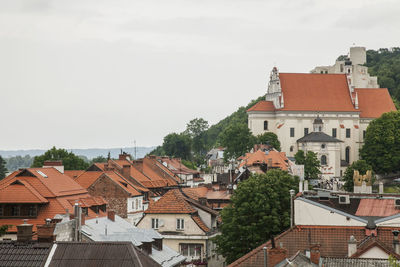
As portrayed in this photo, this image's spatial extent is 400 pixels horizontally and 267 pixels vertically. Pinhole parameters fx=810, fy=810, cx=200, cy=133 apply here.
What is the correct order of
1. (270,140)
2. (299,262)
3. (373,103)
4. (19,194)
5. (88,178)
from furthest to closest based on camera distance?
1. (373,103)
2. (270,140)
3. (88,178)
4. (19,194)
5. (299,262)

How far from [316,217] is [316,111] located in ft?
369

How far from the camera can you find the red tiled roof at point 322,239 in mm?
35922

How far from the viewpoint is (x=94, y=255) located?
24.7 meters

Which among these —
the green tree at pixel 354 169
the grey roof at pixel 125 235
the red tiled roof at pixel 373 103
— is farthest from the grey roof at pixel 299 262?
the red tiled roof at pixel 373 103

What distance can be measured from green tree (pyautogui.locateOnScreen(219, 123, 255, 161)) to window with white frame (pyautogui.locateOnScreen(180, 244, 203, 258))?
89.1 meters

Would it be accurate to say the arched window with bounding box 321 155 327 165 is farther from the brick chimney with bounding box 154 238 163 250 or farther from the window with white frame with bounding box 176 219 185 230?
the brick chimney with bounding box 154 238 163 250

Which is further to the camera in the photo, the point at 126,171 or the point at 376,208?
the point at 126,171

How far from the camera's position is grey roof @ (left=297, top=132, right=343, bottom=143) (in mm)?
139375

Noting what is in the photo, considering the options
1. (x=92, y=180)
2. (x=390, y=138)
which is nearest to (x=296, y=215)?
(x=92, y=180)

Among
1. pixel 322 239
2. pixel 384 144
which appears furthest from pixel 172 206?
pixel 384 144

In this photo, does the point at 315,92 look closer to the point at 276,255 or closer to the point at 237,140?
the point at 237,140

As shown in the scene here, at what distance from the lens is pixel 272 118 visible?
490 ft

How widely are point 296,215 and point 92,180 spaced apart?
3360 cm

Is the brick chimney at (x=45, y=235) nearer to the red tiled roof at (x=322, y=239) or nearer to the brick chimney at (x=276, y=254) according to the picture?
the brick chimney at (x=276, y=254)
